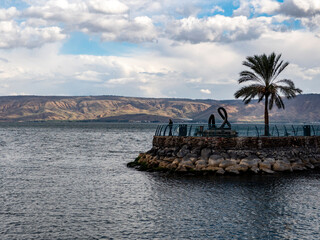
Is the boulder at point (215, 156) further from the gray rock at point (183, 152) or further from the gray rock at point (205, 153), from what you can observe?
the gray rock at point (183, 152)

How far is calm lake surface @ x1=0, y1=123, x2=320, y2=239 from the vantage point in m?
19.8

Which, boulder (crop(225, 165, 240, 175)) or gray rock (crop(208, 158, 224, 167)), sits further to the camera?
gray rock (crop(208, 158, 224, 167))

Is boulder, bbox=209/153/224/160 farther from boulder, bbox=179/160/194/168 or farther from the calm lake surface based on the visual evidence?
the calm lake surface

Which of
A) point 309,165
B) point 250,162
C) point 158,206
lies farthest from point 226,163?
point 158,206

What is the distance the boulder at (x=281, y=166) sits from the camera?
3753 centimetres

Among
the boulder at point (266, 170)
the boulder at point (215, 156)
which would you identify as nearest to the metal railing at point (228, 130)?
the boulder at point (215, 156)

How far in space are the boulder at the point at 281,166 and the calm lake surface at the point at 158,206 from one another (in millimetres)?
1996

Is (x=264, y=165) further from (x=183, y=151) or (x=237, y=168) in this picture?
(x=183, y=151)

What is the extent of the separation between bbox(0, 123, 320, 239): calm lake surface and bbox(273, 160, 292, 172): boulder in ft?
6.55

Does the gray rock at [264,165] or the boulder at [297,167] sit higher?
the gray rock at [264,165]

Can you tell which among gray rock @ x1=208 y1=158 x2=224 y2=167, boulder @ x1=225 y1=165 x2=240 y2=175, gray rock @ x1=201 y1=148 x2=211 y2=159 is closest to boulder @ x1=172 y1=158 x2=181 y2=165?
gray rock @ x1=201 y1=148 x2=211 y2=159

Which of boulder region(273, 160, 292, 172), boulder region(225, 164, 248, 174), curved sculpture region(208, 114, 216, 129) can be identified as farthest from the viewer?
curved sculpture region(208, 114, 216, 129)

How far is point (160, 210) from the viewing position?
2422 centimetres

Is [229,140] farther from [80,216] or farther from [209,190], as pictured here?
[80,216]
